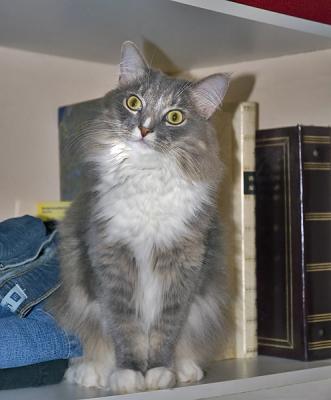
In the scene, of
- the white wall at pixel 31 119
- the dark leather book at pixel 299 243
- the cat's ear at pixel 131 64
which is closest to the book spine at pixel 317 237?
the dark leather book at pixel 299 243

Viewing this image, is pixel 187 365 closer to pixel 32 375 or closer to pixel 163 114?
pixel 32 375

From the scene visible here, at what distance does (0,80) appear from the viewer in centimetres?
161

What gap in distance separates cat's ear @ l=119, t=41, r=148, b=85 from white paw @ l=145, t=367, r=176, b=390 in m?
0.52

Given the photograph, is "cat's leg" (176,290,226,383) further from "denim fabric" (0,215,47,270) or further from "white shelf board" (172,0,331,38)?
"white shelf board" (172,0,331,38)

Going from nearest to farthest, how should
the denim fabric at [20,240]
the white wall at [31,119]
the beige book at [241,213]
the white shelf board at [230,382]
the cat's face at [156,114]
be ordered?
the white shelf board at [230,382] → the cat's face at [156,114] → the denim fabric at [20,240] → the beige book at [241,213] → the white wall at [31,119]

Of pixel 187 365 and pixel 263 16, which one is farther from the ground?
pixel 263 16

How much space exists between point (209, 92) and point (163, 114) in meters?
0.10

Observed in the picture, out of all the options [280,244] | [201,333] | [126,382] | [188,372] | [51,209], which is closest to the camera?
[126,382]

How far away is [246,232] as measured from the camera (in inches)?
57.4

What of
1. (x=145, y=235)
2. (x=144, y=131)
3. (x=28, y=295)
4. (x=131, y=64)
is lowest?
(x=28, y=295)

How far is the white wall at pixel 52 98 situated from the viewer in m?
1.62

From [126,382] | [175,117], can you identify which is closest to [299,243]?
[175,117]

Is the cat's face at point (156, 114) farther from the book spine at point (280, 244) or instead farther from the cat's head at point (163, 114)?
the book spine at point (280, 244)

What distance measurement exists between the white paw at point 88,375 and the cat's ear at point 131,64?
51cm
